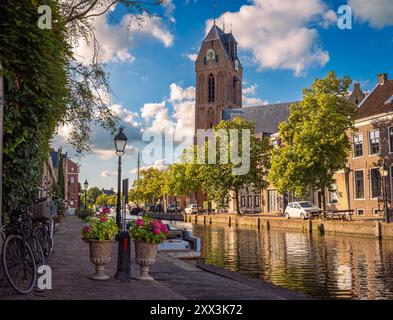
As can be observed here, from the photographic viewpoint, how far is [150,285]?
854 centimetres

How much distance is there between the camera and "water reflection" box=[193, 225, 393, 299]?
1182cm

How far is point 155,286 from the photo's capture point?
27.6 feet

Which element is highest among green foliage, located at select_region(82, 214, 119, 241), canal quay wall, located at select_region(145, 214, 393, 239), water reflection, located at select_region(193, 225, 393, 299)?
green foliage, located at select_region(82, 214, 119, 241)

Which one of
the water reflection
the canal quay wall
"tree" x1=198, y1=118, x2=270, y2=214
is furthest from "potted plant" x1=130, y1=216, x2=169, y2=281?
"tree" x1=198, y1=118, x2=270, y2=214

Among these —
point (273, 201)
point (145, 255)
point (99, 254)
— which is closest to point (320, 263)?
point (145, 255)

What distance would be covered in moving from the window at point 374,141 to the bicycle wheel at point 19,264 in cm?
3624

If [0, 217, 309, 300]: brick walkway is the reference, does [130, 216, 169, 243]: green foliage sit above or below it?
above

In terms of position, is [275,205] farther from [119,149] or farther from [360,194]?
[119,149]

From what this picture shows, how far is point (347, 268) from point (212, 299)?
8.77 meters

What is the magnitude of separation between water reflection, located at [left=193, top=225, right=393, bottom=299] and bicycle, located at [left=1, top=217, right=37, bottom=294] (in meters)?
6.57

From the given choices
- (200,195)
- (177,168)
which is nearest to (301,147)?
(177,168)

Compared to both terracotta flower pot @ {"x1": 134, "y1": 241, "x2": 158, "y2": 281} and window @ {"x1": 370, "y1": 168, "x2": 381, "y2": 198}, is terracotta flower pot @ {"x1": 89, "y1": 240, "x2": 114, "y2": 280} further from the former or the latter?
window @ {"x1": 370, "y1": 168, "x2": 381, "y2": 198}

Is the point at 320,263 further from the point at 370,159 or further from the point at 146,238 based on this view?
the point at 370,159

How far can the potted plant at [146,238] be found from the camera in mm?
9133
